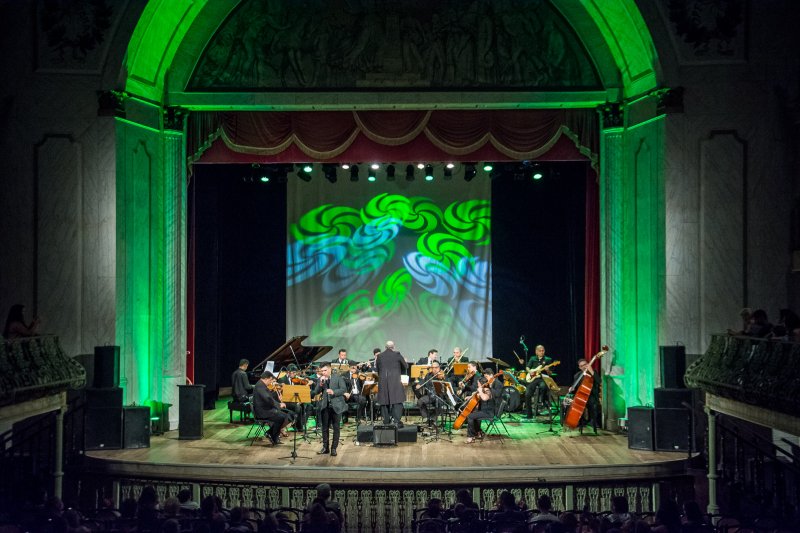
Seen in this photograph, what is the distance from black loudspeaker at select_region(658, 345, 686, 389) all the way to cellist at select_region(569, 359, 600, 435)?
1.31m

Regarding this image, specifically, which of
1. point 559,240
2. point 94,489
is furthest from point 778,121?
point 94,489

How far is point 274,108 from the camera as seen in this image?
16.3 m

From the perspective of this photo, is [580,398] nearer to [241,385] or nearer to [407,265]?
[407,265]

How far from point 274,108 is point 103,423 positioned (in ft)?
19.8

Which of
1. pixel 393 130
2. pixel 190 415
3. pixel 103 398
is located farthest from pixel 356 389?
pixel 393 130

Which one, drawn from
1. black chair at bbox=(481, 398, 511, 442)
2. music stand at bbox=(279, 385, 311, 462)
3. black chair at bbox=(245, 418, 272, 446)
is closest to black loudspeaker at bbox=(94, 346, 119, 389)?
black chair at bbox=(245, 418, 272, 446)

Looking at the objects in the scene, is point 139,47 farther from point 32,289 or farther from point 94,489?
point 94,489

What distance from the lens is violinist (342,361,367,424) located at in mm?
15427

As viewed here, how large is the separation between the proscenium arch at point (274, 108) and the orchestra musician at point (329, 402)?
11.1ft

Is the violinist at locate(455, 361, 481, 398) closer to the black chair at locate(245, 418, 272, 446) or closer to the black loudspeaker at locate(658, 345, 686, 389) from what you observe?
the black loudspeaker at locate(658, 345, 686, 389)

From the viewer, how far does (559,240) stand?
20.3 m

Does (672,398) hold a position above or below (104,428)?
above

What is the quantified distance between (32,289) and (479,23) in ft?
28.3

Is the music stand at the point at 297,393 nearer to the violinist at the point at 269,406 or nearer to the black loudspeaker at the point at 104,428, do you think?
the violinist at the point at 269,406
